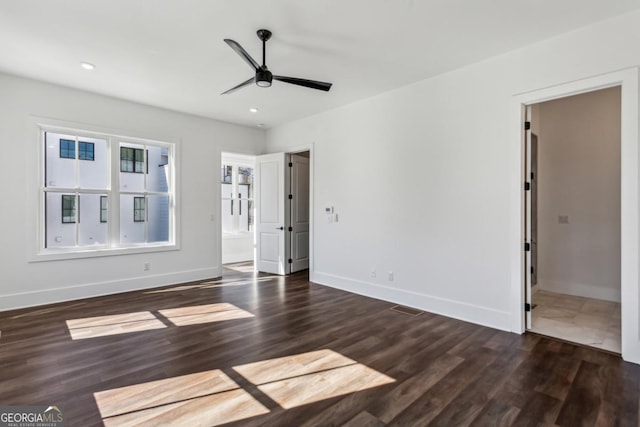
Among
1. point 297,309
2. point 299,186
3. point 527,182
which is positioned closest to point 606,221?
point 527,182

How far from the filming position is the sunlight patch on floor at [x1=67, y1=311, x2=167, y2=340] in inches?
133

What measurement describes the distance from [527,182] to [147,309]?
15.5 ft

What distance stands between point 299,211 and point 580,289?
4748 mm

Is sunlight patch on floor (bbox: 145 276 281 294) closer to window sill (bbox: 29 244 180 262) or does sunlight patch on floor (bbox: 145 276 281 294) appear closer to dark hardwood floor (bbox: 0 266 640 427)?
window sill (bbox: 29 244 180 262)

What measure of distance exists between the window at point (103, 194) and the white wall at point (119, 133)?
19 cm

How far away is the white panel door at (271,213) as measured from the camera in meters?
6.23

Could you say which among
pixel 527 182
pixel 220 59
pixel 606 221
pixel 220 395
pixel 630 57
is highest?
pixel 220 59

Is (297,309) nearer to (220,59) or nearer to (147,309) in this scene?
(147,309)

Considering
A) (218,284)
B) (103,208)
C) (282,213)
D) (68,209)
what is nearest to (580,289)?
(282,213)

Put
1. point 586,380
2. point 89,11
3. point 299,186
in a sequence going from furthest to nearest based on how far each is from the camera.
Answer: point 299,186, point 89,11, point 586,380

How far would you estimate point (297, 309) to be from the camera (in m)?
4.19

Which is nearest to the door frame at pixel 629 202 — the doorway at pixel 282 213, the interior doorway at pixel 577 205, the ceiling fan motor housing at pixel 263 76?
the interior doorway at pixel 577 205

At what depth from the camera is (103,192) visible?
4.89 metres

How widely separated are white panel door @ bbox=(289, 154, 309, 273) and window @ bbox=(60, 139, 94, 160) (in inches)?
128
